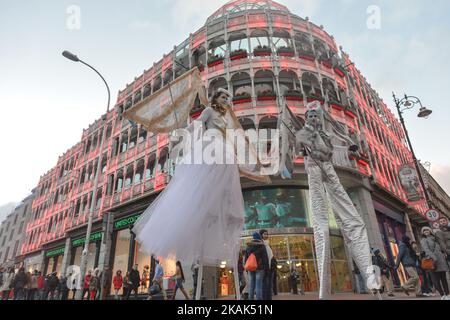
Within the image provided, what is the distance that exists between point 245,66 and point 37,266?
30687mm

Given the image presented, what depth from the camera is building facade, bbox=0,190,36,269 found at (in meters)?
44.3

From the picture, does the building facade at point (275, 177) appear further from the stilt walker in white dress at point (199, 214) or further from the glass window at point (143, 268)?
the stilt walker in white dress at point (199, 214)

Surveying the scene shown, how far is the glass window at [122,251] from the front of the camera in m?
19.6

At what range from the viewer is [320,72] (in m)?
19.6

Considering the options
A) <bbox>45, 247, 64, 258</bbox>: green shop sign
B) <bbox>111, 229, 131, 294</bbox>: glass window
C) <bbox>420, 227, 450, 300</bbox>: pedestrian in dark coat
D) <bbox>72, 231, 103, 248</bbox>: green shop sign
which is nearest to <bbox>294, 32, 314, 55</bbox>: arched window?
<bbox>420, 227, 450, 300</bbox>: pedestrian in dark coat

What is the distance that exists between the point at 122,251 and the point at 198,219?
18884 mm

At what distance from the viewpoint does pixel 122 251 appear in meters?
20.1

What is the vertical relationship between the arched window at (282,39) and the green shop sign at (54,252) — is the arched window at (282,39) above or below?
above

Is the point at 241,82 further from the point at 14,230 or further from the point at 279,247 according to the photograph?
the point at 14,230

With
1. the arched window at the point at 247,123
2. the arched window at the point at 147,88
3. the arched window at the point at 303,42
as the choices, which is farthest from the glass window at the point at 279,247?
the arched window at the point at 147,88
